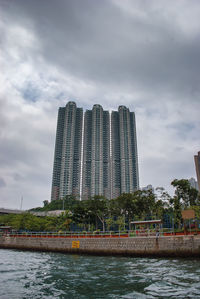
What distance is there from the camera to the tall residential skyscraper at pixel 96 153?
177500 millimetres

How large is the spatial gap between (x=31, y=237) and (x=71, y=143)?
5713 inches

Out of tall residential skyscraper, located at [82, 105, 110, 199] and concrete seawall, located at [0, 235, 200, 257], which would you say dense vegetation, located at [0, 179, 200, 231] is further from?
tall residential skyscraper, located at [82, 105, 110, 199]

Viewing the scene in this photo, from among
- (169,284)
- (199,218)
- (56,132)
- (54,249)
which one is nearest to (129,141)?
(56,132)

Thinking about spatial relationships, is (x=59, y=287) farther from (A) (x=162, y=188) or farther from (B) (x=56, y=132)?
(B) (x=56, y=132)

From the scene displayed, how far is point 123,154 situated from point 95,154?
22362 mm

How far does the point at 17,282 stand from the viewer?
13.9m

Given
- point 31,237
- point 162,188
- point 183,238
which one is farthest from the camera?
point 162,188

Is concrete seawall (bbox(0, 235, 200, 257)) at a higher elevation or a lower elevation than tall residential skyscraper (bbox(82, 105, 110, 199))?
lower

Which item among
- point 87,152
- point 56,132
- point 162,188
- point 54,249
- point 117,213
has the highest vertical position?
point 56,132

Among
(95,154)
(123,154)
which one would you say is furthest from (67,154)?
(123,154)

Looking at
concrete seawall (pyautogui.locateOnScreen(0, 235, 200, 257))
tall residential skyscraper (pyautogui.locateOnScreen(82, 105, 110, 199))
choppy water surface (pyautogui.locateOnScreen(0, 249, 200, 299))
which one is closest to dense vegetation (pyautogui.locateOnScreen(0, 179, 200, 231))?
concrete seawall (pyautogui.locateOnScreen(0, 235, 200, 257))

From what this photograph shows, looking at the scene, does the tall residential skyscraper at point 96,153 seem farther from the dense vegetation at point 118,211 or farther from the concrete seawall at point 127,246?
the concrete seawall at point 127,246

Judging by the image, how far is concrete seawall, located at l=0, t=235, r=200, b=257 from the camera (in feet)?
85.2

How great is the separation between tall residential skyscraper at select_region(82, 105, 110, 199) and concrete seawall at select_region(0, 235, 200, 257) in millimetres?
135772
